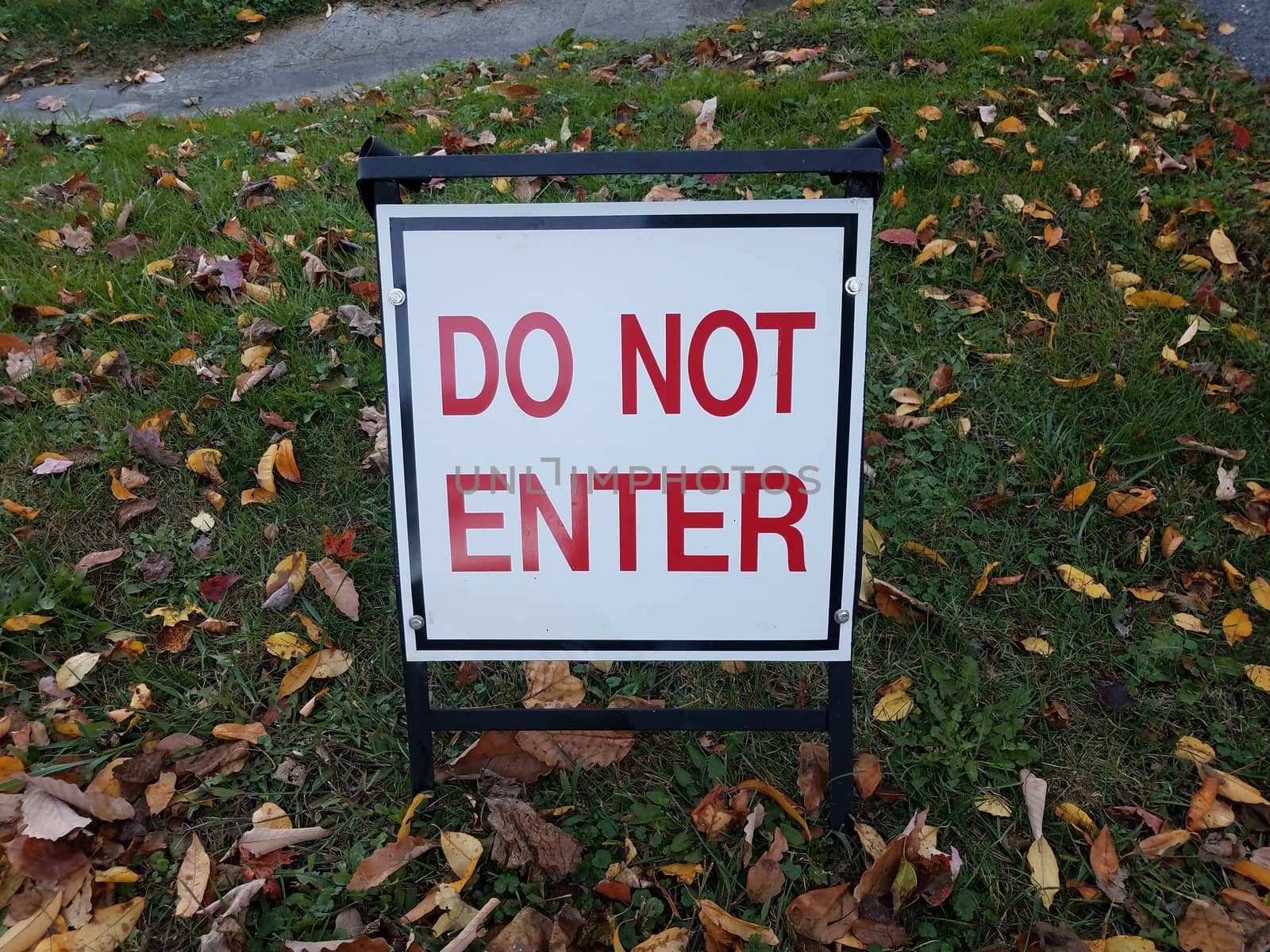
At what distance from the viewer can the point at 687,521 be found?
61.6 inches

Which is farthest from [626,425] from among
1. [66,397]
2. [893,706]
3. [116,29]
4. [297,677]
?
Answer: [116,29]

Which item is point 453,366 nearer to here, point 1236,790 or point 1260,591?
point 1236,790

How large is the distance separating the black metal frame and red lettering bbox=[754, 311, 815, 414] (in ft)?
0.43

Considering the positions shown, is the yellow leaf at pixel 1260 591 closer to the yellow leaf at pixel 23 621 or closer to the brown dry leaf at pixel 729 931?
the brown dry leaf at pixel 729 931

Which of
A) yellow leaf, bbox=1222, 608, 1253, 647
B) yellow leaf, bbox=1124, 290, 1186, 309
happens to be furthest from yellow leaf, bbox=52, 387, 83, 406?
yellow leaf, bbox=1124, 290, 1186, 309

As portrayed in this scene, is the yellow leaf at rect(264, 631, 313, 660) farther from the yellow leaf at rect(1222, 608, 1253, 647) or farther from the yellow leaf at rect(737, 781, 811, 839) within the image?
the yellow leaf at rect(1222, 608, 1253, 647)

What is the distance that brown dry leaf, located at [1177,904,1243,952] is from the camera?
4.90 ft

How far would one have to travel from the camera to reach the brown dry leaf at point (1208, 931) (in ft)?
4.90

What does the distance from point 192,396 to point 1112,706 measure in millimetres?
2614

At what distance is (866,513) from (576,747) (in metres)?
1.01

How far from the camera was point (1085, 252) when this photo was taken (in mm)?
2963

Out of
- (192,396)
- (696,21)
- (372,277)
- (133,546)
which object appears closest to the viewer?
(133,546)

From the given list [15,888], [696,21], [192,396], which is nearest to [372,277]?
[192,396]

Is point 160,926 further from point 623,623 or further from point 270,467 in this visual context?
point 270,467
